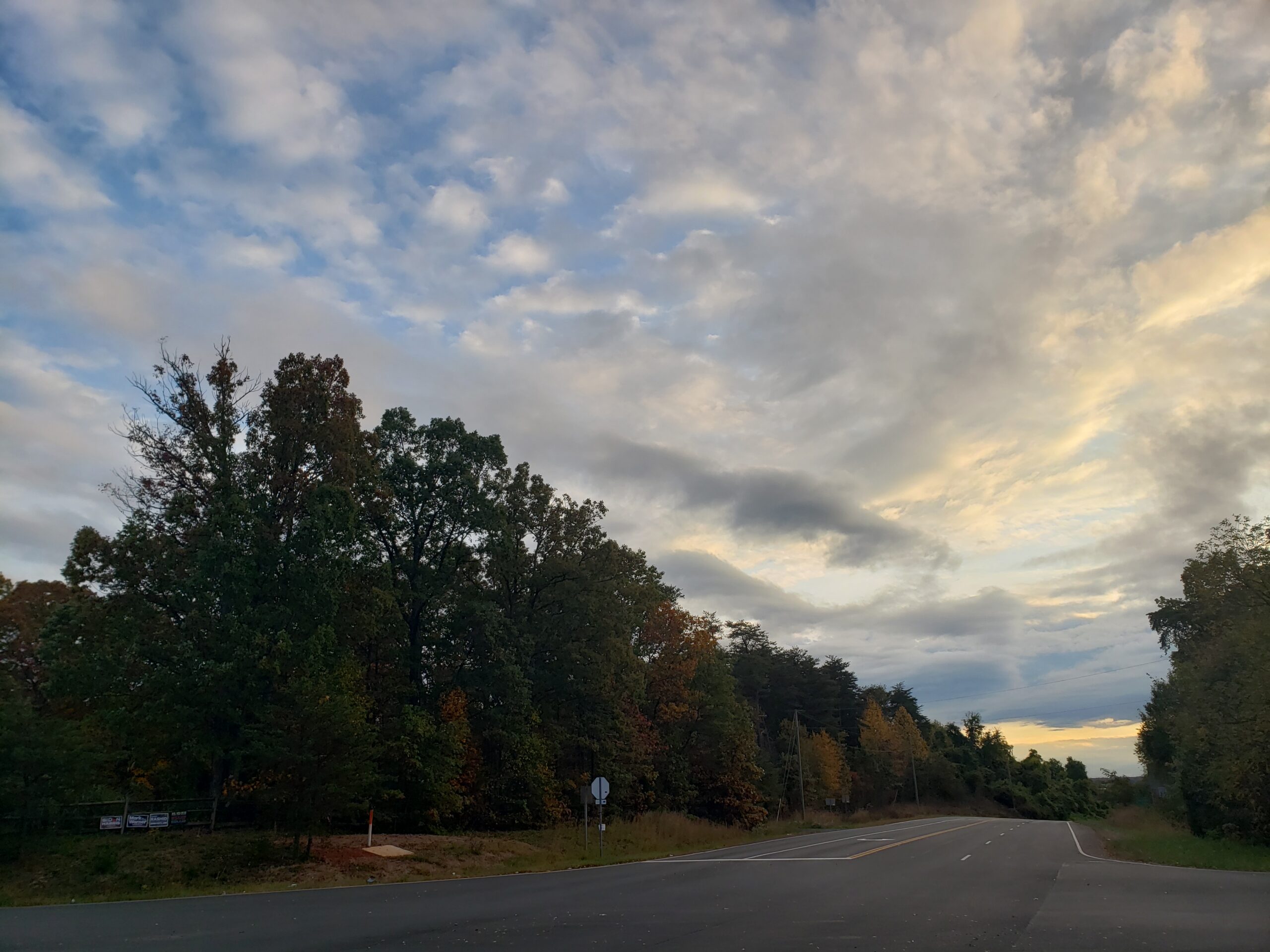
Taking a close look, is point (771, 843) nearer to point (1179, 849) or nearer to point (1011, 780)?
point (1179, 849)

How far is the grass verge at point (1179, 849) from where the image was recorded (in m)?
24.8

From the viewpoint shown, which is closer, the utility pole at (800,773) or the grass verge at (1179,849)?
the grass verge at (1179,849)

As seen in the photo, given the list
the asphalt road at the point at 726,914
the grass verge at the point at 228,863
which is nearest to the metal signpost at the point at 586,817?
the grass verge at the point at 228,863

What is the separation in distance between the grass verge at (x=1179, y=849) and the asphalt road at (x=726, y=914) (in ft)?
11.3

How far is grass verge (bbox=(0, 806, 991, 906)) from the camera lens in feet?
70.3

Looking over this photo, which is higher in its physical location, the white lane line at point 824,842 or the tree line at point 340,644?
the tree line at point 340,644

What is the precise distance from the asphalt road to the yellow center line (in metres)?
5.03

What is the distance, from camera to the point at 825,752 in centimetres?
7950

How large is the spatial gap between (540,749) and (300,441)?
17519 mm

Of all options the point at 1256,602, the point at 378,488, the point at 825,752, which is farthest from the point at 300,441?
the point at 825,752

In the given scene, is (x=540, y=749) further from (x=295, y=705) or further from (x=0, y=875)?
(x=0, y=875)

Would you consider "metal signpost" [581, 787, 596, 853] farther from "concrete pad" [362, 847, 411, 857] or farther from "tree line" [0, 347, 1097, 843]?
"concrete pad" [362, 847, 411, 857]

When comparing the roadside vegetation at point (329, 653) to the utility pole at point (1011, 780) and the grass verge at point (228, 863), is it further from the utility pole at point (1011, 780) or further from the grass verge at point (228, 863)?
the utility pole at point (1011, 780)

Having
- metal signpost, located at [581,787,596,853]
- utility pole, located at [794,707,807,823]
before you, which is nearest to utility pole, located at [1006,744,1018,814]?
utility pole, located at [794,707,807,823]
